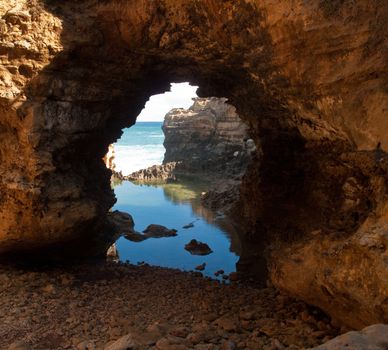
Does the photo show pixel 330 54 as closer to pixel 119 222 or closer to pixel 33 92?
pixel 33 92

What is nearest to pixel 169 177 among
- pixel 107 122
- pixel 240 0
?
pixel 107 122

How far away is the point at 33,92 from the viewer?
303 inches

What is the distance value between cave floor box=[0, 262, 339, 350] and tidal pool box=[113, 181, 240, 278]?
10.2 feet

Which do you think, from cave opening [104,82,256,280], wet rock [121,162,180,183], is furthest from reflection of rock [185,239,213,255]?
wet rock [121,162,180,183]

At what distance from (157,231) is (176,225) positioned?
1488 millimetres

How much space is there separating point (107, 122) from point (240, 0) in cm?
477

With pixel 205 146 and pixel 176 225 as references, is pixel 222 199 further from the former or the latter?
pixel 205 146

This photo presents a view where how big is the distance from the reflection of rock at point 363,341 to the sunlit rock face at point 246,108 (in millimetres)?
1584

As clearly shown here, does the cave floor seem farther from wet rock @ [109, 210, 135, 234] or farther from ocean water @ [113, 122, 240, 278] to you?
wet rock @ [109, 210, 135, 234]

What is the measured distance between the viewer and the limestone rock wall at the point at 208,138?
91.5ft

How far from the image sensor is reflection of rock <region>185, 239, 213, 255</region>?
13.0m

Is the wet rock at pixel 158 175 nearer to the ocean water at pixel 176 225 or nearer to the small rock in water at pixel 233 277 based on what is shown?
the ocean water at pixel 176 225

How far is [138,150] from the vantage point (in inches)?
2564

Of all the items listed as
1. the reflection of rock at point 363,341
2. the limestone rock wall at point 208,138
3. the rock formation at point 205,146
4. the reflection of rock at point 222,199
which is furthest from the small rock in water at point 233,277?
the limestone rock wall at point 208,138
